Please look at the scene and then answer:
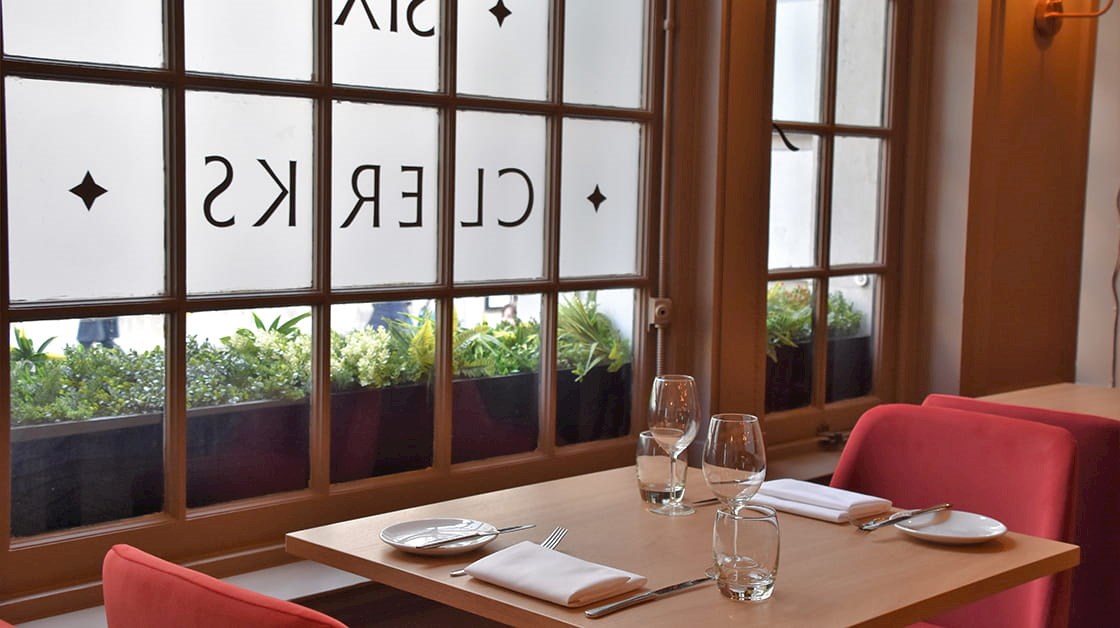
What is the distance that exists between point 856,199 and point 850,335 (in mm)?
388

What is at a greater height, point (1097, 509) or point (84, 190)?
point (84, 190)

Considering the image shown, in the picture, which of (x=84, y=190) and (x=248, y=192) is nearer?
(x=84, y=190)

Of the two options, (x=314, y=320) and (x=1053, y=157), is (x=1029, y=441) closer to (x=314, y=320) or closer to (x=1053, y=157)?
(x=314, y=320)

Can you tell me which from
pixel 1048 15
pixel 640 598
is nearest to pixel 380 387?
pixel 640 598

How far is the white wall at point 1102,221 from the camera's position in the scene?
3.99m

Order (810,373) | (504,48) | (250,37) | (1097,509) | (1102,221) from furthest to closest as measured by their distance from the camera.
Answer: (1102,221), (810,373), (504,48), (1097,509), (250,37)

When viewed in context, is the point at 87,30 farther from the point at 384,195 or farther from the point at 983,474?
the point at 983,474

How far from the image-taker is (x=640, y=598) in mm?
1556

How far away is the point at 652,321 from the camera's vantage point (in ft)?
9.47

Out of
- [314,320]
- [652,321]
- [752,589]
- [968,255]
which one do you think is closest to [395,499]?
[314,320]

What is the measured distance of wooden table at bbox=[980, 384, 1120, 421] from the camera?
3.04 meters

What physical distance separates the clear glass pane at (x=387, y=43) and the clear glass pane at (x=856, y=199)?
1.35 metres

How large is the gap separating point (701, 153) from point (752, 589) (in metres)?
1.53

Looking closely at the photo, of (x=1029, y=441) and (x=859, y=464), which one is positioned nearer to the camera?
(x=1029, y=441)
